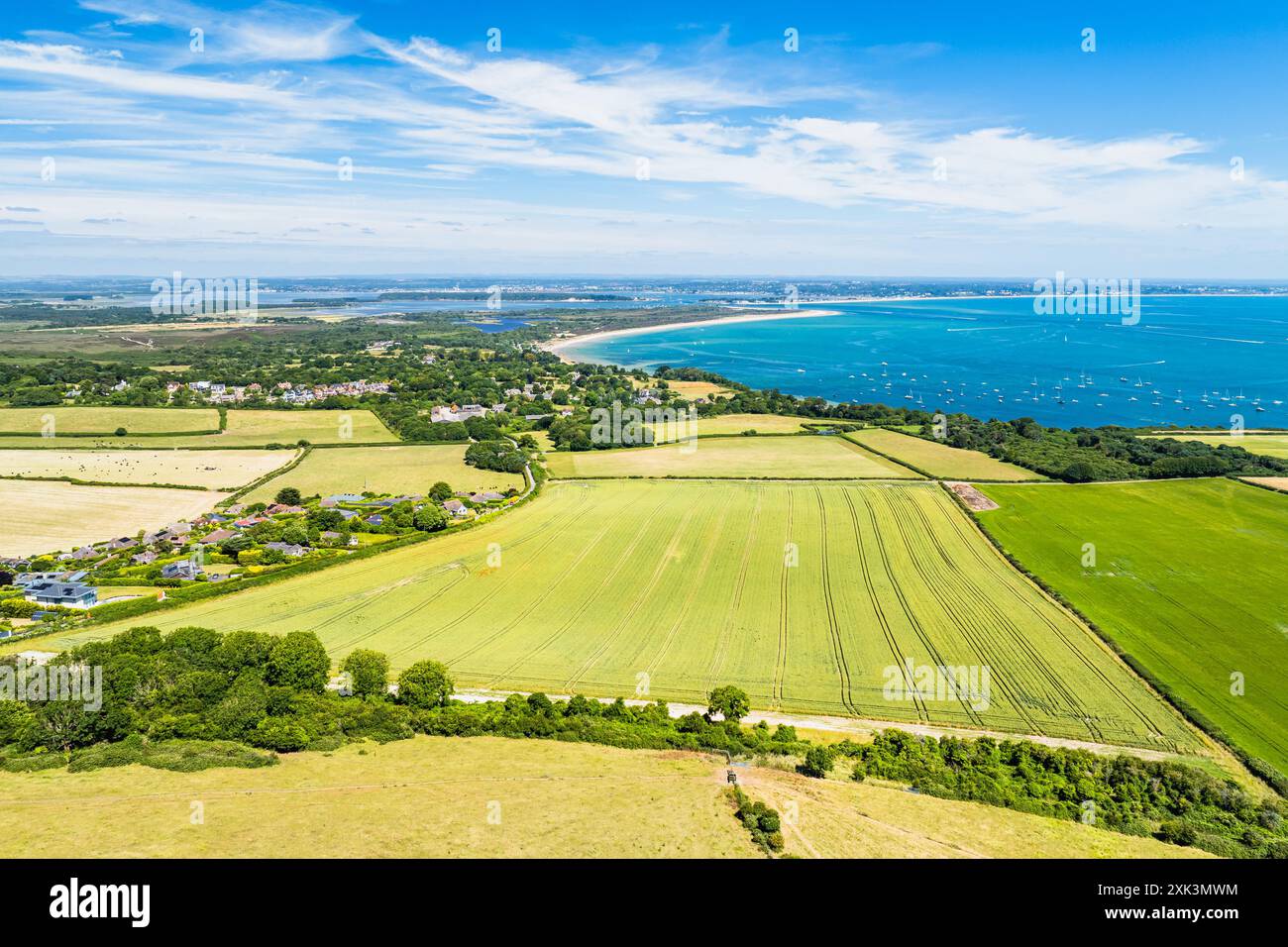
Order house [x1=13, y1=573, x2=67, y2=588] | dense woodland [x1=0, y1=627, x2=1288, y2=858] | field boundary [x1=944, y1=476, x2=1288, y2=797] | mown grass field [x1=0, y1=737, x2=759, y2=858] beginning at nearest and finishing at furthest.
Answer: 1. mown grass field [x1=0, y1=737, x2=759, y2=858]
2. dense woodland [x1=0, y1=627, x2=1288, y2=858]
3. field boundary [x1=944, y1=476, x2=1288, y2=797]
4. house [x1=13, y1=573, x2=67, y2=588]

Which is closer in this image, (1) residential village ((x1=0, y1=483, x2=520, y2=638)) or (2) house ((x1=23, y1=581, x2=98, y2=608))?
(2) house ((x1=23, y1=581, x2=98, y2=608))

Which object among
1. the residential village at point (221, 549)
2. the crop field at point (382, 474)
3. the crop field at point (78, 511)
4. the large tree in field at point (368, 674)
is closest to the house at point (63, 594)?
the residential village at point (221, 549)

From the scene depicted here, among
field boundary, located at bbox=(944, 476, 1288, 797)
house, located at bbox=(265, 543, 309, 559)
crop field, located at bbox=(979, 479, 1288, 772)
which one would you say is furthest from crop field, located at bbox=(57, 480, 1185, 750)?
house, located at bbox=(265, 543, 309, 559)

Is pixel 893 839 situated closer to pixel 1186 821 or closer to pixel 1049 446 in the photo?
pixel 1186 821

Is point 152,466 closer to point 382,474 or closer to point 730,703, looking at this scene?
point 382,474

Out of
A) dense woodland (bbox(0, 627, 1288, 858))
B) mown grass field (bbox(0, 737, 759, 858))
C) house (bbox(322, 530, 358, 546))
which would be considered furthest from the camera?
house (bbox(322, 530, 358, 546))

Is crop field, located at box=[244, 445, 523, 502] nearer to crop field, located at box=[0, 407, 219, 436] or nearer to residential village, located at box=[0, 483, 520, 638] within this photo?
residential village, located at box=[0, 483, 520, 638]
